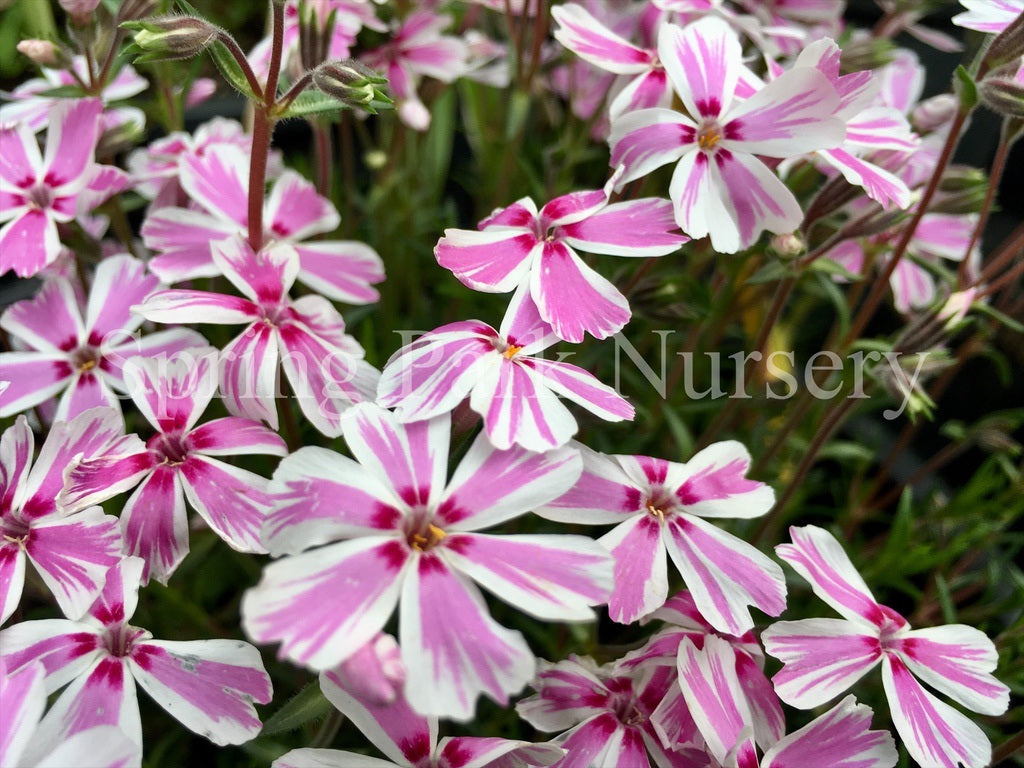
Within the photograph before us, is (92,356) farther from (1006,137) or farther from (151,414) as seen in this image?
(1006,137)

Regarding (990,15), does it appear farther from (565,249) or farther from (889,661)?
(889,661)

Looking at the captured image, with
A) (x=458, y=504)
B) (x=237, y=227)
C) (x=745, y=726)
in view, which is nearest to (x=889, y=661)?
(x=745, y=726)

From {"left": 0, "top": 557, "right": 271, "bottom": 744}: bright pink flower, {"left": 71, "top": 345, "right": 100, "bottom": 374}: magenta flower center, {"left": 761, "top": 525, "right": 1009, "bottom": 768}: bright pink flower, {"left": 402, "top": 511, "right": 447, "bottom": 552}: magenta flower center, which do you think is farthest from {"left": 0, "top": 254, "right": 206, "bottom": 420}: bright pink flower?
{"left": 761, "top": 525, "right": 1009, "bottom": 768}: bright pink flower

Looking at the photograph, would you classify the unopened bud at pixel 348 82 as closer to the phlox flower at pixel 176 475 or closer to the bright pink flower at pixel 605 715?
the phlox flower at pixel 176 475

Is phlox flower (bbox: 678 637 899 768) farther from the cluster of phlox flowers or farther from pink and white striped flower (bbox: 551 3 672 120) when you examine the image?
pink and white striped flower (bbox: 551 3 672 120)

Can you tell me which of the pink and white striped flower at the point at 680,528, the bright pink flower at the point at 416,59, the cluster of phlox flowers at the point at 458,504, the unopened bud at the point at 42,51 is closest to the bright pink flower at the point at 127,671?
the cluster of phlox flowers at the point at 458,504

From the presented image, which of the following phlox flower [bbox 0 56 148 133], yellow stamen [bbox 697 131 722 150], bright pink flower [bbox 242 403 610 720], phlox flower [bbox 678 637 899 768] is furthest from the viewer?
phlox flower [bbox 0 56 148 133]
